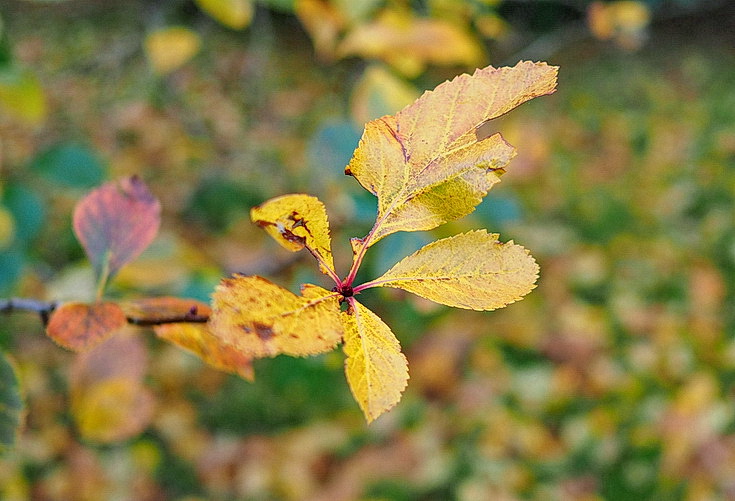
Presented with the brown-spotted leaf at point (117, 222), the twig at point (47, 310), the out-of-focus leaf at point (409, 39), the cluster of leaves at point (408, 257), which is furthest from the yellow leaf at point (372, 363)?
the out-of-focus leaf at point (409, 39)

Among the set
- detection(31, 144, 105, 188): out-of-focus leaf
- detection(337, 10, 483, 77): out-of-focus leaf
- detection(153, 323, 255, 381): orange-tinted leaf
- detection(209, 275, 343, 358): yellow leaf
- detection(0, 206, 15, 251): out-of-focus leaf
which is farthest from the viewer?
detection(31, 144, 105, 188): out-of-focus leaf

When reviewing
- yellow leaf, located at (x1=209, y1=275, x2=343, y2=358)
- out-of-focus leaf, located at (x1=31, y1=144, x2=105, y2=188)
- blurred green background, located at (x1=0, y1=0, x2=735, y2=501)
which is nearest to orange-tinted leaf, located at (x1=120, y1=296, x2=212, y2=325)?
yellow leaf, located at (x1=209, y1=275, x2=343, y2=358)

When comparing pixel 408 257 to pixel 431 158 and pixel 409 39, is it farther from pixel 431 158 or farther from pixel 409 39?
pixel 409 39

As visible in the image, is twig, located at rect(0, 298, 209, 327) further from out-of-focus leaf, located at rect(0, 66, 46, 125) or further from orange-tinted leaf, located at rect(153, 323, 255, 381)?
out-of-focus leaf, located at rect(0, 66, 46, 125)

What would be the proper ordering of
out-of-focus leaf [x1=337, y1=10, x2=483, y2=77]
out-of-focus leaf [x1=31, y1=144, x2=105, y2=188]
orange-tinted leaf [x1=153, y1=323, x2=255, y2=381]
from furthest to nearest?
out-of-focus leaf [x1=31, y1=144, x2=105, y2=188] → out-of-focus leaf [x1=337, y1=10, x2=483, y2=77] → orange-tinted leaf [x1=153, y1=323, x2=255, y2=381]

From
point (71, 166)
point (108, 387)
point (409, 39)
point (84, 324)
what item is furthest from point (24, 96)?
point (84, 324)

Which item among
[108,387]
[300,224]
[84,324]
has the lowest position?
[108,387]

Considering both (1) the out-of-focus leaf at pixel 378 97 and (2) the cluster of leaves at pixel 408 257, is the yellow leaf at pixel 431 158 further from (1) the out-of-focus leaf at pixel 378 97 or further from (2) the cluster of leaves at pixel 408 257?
(1) the out-of-focus leaf at pixel 378 97
